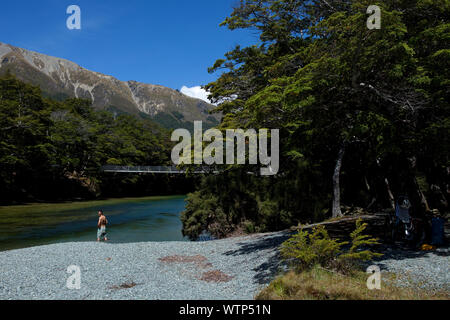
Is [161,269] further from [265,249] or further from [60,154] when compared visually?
[60,154]

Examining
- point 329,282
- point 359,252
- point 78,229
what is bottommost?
point 78,229

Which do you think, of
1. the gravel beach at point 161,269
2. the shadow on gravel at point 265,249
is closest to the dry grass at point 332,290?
the gravel beach at point 161,269

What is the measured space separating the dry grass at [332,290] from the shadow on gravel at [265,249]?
139cm

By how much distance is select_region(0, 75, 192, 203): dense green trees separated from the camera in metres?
36.1

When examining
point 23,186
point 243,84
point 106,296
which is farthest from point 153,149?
point 106,296

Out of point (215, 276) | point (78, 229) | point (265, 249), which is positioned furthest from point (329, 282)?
point (78, 229)

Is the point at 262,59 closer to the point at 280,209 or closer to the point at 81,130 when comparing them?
the point at 280,209

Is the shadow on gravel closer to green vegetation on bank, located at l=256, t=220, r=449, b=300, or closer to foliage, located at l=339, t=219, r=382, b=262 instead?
green vegetation on bank, located at l=256, t=220, r=449, b=300

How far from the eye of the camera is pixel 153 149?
61625 millimetres

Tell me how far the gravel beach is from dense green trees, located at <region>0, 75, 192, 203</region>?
30.1 m

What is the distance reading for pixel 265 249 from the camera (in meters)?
10.0

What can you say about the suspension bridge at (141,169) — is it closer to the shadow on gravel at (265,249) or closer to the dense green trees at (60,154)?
the dense green trees at (60,154)

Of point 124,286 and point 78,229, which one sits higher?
point 124,286

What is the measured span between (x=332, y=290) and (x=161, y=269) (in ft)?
18.1
